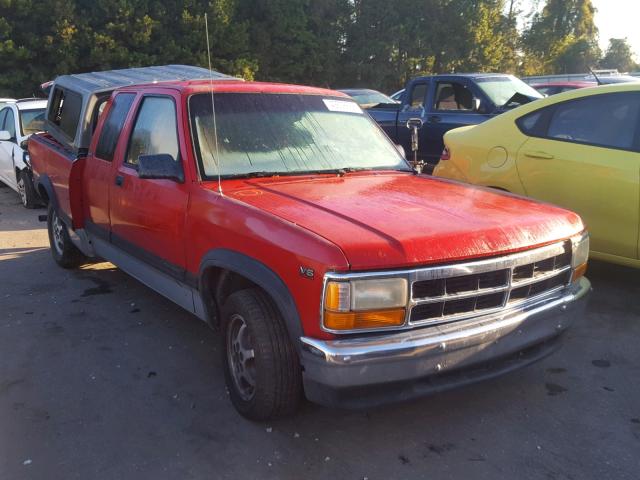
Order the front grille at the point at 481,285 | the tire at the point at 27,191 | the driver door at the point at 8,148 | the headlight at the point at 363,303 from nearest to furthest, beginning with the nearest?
the headlight at the point at 363,303 < the front grille at the point at 481,285 < the tire at the point at 27,191 < the driver door at the point at 8,148

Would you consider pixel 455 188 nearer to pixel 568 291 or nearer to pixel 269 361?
pixel 568 291

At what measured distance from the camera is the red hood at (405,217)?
2.69 m

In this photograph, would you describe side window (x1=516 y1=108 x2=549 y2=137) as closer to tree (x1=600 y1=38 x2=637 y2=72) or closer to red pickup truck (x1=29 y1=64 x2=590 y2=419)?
red pickup truck (x1=29 y1=64 x2=590 y2=419)

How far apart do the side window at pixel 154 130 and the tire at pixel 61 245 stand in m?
1.84

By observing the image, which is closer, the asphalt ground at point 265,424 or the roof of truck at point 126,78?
the asphalt ground at point 265,424

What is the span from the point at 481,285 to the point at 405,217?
501 mm

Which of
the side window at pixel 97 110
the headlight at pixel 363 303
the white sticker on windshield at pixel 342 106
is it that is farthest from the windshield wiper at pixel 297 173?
the side window at pixel 97 110

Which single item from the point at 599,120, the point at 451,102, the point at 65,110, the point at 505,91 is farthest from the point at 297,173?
the point at 505,91

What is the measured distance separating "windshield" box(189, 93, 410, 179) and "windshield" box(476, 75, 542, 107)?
478 cm

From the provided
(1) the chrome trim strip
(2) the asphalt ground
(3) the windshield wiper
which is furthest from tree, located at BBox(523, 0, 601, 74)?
(1) the chrome trim strip

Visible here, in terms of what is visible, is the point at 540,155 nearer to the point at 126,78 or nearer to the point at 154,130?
the point at 154,130

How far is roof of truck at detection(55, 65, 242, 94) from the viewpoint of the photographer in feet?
19.1

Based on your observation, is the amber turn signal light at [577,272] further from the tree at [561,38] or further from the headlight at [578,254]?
the tree at [561,38]

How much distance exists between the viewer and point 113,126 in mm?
4844
